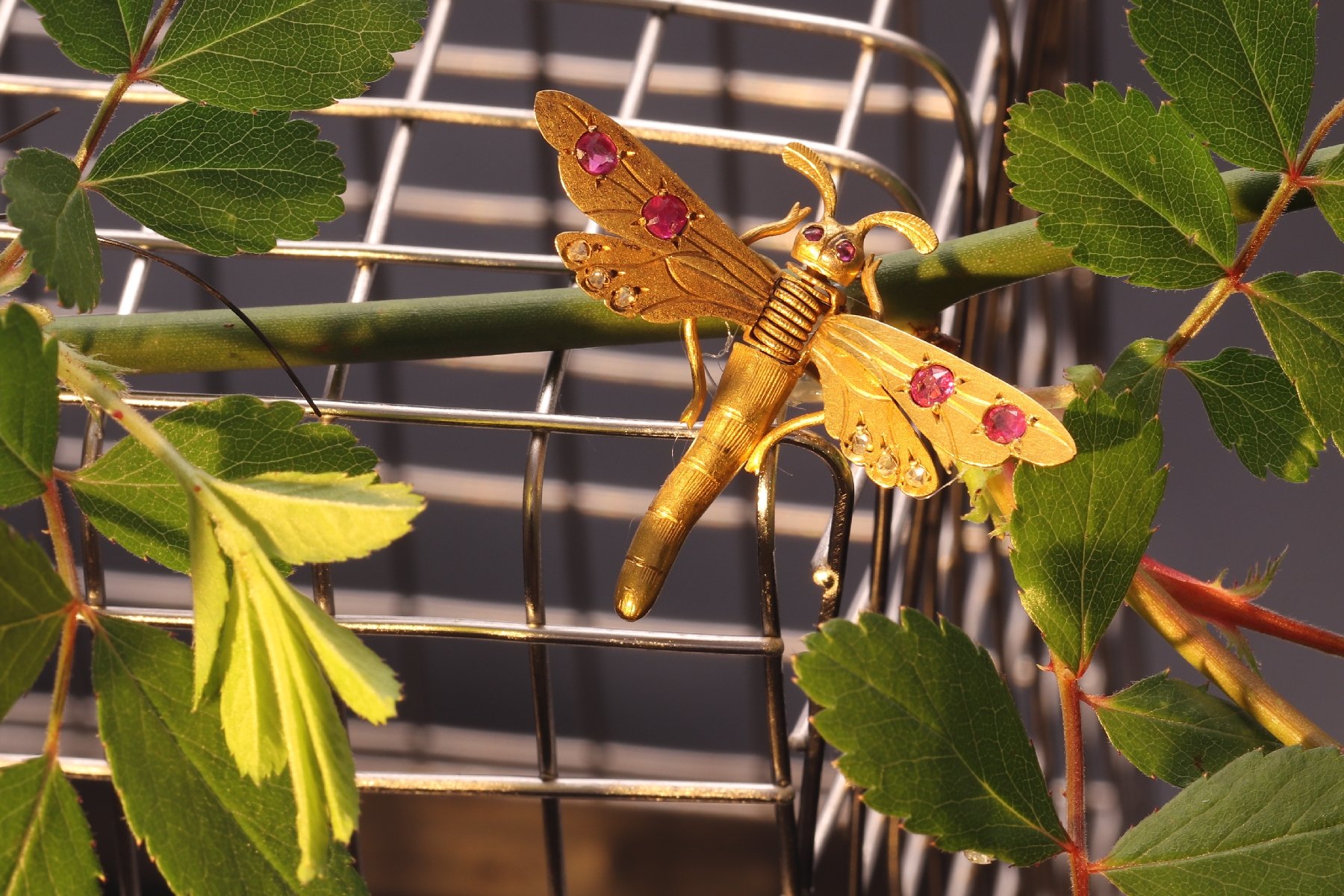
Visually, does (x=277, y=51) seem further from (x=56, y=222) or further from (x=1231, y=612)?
(x=1231, y=612)

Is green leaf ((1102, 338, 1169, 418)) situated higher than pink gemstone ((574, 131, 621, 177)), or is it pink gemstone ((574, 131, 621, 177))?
pink gemstone ((574, 131, 621, 177))

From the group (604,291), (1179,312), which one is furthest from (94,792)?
(1179,312)

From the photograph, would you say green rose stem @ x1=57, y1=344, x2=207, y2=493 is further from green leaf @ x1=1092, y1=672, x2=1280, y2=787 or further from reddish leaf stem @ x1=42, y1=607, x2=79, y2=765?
green leaf @ x1=1092, y1=672, x2=1280, y2=787

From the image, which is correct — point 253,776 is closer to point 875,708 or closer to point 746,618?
point 875,708

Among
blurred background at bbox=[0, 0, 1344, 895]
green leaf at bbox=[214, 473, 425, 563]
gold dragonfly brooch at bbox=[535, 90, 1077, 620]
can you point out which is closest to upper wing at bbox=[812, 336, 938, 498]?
gold dragonfly brooch at bbox=[535, 90, 1077, 620]

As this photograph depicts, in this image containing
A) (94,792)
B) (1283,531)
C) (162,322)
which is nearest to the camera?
(162,322)

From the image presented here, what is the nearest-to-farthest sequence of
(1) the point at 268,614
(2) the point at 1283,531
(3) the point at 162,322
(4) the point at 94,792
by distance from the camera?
1. (1) the point at 268,614
2. (3) the point at 162,322
3. (4) the point at 94,792
4. (2) the point at 1283,531
